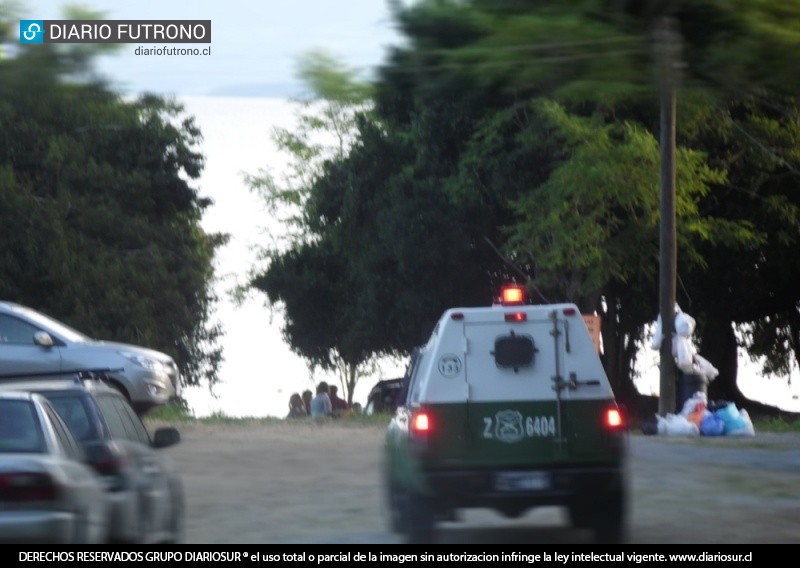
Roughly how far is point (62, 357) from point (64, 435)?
10.4 meters

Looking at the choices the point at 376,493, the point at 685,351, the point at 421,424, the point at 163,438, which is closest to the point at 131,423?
the point at 163,438

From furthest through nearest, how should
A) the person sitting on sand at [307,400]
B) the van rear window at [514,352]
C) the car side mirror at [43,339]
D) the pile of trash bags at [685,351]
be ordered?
the person sitting on sand at [307,400] → the pile of trash bags at [685,351] → the car side mirror at [43,339] → the van rear window at [514,352]

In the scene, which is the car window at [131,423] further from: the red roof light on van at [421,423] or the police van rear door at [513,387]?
the police van rear door at [513,387]

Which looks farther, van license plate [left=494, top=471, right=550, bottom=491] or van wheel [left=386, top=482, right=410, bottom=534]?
van wheel [left=386, top=482, right=410, bottom=534]

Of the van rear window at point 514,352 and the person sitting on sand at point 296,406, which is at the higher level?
the van rear window at point 514,352

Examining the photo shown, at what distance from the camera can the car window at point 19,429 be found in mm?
9945

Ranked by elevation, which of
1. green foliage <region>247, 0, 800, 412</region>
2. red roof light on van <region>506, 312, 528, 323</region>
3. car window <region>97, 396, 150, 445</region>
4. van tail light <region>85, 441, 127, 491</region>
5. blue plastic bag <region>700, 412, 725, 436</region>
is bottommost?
blue plastic bag <region>700, 412, 725, 436</region>

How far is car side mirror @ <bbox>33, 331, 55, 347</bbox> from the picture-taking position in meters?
20.6

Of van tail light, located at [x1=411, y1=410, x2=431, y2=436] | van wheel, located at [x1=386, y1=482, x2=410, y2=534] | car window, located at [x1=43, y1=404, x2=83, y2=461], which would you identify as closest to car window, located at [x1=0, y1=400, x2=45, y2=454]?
car window, located at [x1=43, y1=404, x2=83, y2=461]

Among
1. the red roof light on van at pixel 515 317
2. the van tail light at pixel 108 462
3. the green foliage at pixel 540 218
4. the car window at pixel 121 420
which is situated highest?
the green foliage at pixel 540 218

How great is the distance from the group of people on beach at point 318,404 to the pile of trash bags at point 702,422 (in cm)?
821

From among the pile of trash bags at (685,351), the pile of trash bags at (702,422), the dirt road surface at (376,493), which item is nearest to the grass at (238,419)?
the dirt road surface at (376,493)

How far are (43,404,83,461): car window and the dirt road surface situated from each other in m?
3.25

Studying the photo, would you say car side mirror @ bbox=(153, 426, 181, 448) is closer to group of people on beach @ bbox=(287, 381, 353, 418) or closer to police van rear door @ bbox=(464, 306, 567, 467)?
police van rear door @ bbox=(464, 306, 567, 467)
